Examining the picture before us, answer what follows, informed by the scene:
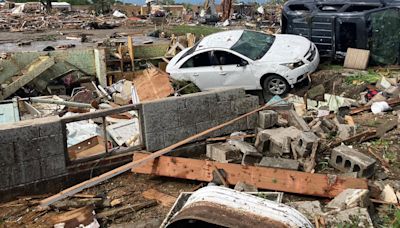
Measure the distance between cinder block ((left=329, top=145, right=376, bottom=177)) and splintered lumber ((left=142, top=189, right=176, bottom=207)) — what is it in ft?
9.06

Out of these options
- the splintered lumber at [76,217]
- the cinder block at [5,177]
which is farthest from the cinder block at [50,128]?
the splintered lumber at [76,217]

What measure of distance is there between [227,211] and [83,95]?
9595mm

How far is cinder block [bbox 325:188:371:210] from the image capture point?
17.3 ft

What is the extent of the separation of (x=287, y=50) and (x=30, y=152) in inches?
311

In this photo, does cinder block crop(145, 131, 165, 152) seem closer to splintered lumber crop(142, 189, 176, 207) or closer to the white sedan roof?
splintered lumber crop(142, 189, 176, 207)

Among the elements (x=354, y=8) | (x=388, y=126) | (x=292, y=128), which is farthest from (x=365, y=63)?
(x=292, y=128)

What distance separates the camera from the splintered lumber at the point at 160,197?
635 centimetres

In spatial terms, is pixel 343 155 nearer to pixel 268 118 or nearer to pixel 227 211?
pixel 268 118

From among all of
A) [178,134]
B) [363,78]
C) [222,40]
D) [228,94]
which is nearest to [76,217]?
[178,134]

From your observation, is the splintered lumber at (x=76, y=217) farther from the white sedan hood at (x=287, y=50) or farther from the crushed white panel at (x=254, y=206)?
the white sedan hood at (x=287, y=50)

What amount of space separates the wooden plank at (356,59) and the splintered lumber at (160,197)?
29.6ft

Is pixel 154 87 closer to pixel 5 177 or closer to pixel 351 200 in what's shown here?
pixel 5 177

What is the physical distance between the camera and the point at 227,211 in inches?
157

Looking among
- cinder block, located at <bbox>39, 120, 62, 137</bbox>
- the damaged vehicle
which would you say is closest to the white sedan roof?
the damaged vehicle
